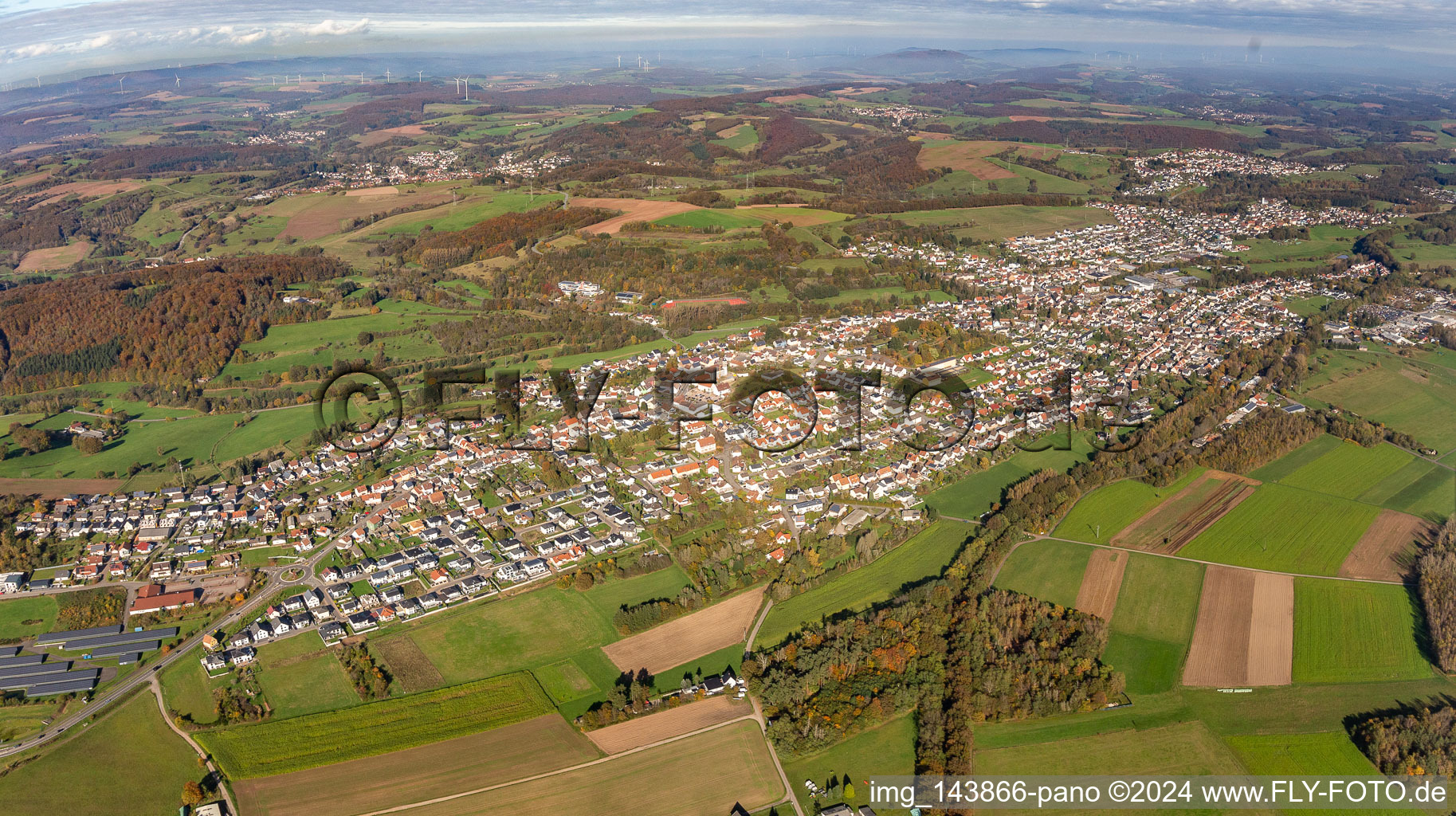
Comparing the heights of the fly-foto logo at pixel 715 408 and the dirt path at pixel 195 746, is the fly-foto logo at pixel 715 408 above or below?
above

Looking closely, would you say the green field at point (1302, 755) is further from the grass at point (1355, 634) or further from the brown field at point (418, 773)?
the brown field at point (418, 773)

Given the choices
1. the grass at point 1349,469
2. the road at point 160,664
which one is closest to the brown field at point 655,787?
the road at point 160,664

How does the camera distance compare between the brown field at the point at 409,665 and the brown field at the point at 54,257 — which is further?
the brown field at the point at 54,257

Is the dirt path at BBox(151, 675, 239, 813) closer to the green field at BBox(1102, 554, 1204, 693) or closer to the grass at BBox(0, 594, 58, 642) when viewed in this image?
the grass at BBox(0, 594, 58, 642)

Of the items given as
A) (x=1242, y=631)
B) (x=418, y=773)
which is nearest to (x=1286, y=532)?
(x=1242, y=631)

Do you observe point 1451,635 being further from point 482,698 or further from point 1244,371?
point 482,698

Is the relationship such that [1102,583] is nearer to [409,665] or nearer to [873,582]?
[873,582]

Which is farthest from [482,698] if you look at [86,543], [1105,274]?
[1105,274]
